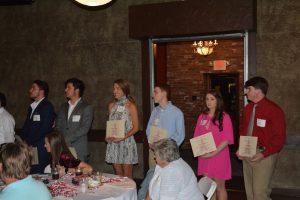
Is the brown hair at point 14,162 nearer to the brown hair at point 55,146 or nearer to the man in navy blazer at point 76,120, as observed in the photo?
the brown hair at point 55,146

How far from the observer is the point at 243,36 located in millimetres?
5836

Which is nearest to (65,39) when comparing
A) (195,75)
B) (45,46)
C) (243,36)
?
(45,46)

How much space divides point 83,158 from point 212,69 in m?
6.12

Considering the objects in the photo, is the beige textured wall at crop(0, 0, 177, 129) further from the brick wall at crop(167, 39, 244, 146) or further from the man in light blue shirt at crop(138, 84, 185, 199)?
the brick wall at crop(167, 39, 244, 146)

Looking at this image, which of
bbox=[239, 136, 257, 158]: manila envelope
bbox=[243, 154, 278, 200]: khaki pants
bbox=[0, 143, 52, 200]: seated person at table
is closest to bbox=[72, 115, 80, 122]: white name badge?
bbox=[239, 136, 257, 158]: manila envelope

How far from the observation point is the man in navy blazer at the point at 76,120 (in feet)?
17.5

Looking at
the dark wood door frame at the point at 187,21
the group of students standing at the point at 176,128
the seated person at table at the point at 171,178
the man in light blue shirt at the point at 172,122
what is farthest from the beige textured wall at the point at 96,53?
the seated person at table at the point at 171,178

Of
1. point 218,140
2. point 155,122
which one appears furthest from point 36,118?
point 218,140

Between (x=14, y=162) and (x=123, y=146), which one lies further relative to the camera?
(x=123, y=146)

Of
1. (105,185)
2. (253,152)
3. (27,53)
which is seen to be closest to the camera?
(105,185)

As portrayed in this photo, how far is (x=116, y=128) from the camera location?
5.27 meters

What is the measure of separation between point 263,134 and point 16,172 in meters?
2.89

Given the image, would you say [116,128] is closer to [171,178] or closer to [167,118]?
[167,118]

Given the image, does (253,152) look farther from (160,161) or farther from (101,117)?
(101,117)
